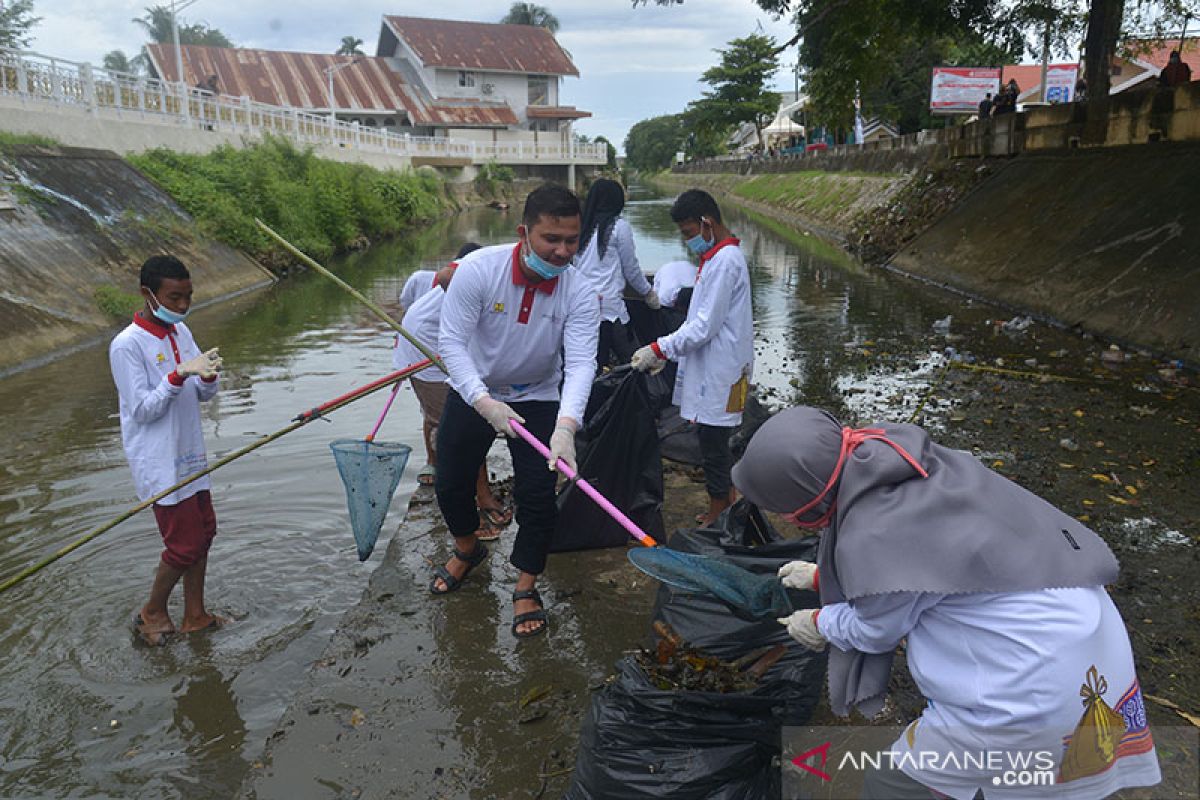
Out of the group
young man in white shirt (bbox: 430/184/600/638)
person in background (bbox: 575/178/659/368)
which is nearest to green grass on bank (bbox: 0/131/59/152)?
person in background (bbox: 575/178/659/368)

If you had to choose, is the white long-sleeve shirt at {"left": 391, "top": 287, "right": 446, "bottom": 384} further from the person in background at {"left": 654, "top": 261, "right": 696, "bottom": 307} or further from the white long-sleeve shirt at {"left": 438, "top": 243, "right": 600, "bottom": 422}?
the person in background at {"left": 654, "top": 261, "right": 696, "bottom": 307}

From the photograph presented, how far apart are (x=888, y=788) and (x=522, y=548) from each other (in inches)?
76.8

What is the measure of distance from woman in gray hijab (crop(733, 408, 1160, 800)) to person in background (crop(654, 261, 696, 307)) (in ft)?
12.6

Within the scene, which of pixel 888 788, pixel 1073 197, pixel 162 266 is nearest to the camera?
pixel 888 788

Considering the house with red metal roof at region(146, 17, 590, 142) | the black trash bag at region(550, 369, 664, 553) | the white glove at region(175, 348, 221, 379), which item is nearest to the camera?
the white glove at region(175, 348, 221, 379)

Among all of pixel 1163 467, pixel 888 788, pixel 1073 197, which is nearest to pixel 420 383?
pixel 888 788

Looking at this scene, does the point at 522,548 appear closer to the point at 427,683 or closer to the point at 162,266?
the point at 427,683

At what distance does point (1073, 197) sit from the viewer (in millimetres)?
11484

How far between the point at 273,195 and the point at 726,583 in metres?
17.5

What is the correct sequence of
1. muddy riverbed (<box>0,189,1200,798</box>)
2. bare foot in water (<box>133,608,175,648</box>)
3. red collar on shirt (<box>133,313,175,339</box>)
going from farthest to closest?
bare foot in water (<box>133,608,175,648</box>)
red collar on shirt (<box>133,313,175,339</box>)
muddy riverbed (<box>0,189,1200,798</box>)

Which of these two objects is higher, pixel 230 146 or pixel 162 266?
pixel 230 146

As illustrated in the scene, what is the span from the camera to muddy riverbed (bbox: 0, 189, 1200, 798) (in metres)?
2.77

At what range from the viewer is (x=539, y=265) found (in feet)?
10.6
